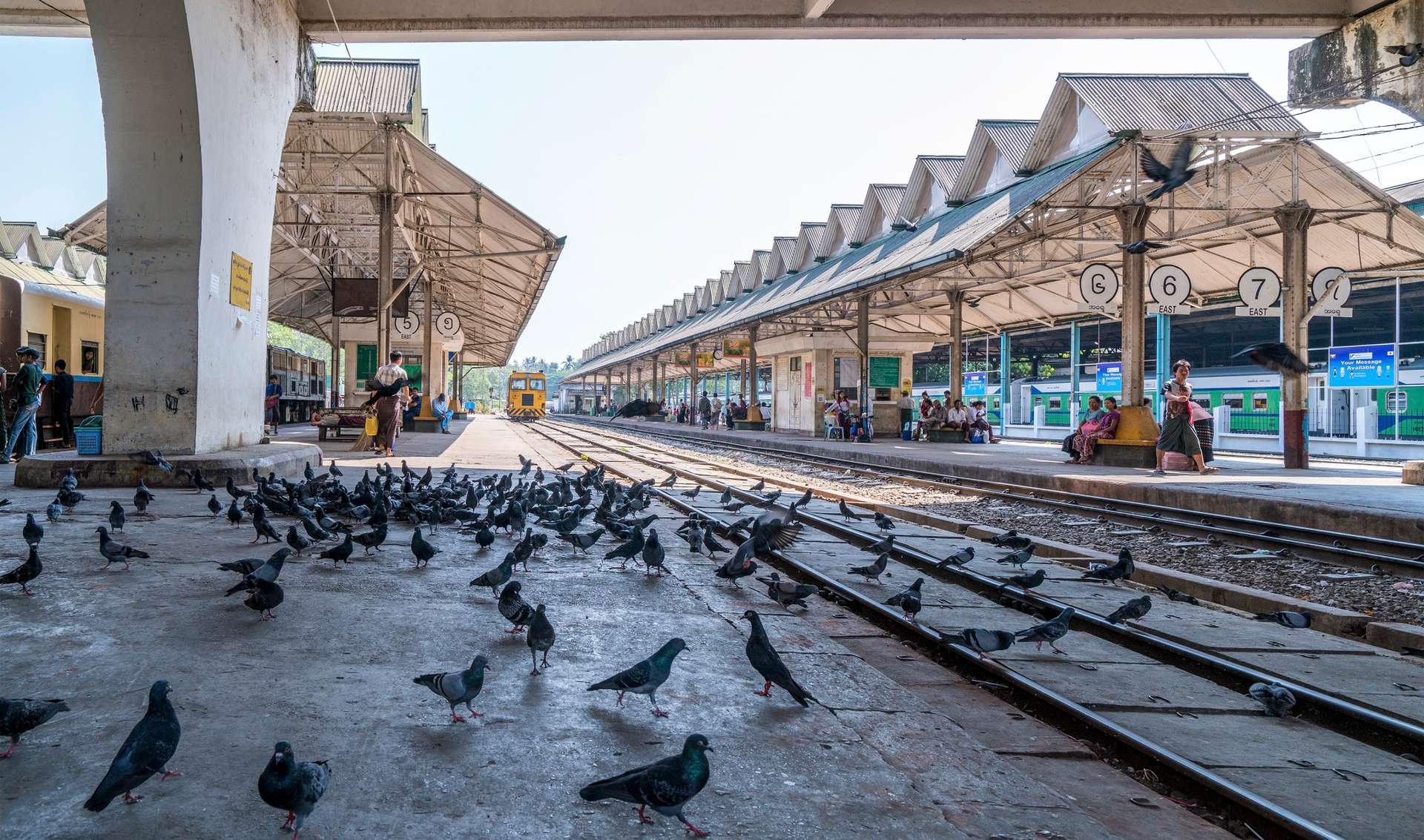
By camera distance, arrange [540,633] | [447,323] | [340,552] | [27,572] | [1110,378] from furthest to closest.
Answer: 1. [1110,378]
2. [447,323]
3. [340,552]
4. [27,572]
5. [540,633]

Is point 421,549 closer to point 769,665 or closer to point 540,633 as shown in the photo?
point 540,633

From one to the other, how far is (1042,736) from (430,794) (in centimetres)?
244

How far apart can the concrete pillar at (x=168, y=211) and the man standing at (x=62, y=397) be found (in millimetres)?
6608

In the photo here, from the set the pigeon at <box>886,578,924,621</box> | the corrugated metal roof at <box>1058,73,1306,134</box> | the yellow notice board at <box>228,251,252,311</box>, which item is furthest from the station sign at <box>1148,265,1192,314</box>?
the yellow notice board at <box>228,251,252,311</box>

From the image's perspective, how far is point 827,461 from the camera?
20.8 metres

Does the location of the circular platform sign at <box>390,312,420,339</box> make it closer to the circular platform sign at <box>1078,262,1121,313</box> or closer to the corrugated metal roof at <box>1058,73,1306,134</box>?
the circular platform sign at <box>1078,262,1121,313</box>

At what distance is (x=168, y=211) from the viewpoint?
970 cm

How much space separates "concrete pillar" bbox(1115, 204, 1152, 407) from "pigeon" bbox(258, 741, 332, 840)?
17.6 meters

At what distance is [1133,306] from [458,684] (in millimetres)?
17454

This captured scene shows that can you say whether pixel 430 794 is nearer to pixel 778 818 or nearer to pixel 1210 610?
pixel 778 818

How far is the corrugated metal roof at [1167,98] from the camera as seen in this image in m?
18.5

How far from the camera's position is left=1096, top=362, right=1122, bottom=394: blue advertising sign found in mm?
31547

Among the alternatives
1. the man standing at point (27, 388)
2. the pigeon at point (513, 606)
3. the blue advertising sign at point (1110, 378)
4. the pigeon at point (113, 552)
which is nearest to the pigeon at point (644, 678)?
the pigeon at point (513, 606)

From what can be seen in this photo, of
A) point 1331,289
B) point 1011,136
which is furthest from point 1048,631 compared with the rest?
point 1011,136
